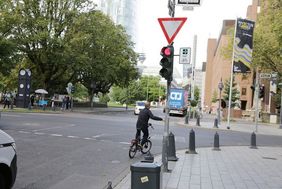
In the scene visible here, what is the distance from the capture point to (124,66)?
211 feet

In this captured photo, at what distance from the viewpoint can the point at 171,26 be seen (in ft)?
33.2

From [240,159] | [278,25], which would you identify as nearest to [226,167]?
[240,159]

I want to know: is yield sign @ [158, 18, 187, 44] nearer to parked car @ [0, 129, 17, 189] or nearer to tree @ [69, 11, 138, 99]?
parked car @ [0, 129, 17, 189]

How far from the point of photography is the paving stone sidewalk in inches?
363

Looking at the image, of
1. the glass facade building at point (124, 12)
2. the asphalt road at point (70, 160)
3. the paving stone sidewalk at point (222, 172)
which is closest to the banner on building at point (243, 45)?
the asphalt road at point (70, 160)

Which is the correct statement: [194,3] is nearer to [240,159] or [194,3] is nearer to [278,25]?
[240,159]

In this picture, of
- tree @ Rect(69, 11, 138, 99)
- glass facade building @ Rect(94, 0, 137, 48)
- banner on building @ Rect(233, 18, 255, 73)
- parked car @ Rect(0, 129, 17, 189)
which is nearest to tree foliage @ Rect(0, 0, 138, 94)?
tree @ Rect(69, 11, 138, 99)

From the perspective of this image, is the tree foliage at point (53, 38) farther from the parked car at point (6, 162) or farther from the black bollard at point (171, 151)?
the parked car at point (6, 162)

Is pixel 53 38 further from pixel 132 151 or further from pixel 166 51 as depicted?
pixel 166 51

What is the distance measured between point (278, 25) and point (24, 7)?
110 ft

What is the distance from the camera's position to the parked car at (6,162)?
6045 millimetres

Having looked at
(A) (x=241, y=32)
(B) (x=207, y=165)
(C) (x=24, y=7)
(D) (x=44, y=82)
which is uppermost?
(C) (x=24, y=7)

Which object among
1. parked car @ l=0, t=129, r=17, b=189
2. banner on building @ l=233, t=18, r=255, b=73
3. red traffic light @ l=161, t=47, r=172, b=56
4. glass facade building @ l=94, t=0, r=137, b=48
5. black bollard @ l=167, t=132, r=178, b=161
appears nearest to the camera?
parked car @ l=0, t=129, r=17, b=189

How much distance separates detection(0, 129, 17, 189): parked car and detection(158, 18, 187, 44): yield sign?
16.7 feet
